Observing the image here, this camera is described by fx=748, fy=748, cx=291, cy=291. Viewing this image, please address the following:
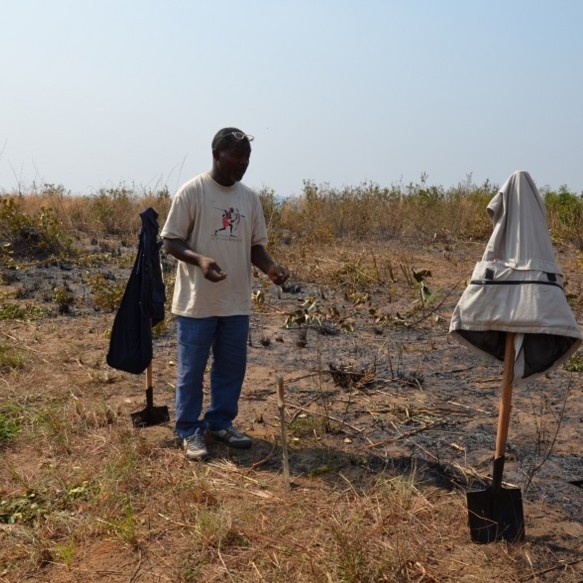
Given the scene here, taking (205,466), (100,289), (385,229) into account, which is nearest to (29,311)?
(100,289)

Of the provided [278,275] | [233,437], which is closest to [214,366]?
[233,437]

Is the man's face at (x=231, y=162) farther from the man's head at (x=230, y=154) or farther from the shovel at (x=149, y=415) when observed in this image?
the shovel at (x=149, y=415)

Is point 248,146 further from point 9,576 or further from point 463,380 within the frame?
point 463,380

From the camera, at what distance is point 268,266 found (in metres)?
3.82

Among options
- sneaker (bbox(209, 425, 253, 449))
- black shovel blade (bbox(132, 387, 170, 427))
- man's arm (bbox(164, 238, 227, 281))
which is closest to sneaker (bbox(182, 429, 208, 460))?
sneaker (bbox(209, 425, 253, 449))

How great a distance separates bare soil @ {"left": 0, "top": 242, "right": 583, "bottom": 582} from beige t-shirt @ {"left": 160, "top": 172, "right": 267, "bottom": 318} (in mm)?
817

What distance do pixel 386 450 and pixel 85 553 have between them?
167 centimetres

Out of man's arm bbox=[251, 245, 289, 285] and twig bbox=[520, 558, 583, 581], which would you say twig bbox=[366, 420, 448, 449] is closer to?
man's arm bbox=[251, 245, 289, 285]

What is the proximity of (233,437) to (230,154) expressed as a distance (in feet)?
4.92

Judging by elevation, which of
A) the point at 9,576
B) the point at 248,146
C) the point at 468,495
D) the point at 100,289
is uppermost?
the point at 248,146

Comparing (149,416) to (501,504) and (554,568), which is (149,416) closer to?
(501,504)

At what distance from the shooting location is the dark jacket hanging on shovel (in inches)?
164

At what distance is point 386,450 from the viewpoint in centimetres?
398

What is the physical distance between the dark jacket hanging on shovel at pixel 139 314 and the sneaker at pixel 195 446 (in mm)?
530
